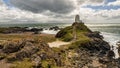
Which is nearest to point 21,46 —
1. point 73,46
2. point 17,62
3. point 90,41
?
point 17,62

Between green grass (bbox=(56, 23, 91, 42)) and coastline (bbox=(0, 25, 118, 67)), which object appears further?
green grass (bbox=(56, 23, 91, 42))

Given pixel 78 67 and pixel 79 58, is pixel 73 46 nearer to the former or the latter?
pixel 79 58

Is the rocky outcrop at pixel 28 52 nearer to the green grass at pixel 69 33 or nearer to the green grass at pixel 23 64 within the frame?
the green grass at pixel 23 64

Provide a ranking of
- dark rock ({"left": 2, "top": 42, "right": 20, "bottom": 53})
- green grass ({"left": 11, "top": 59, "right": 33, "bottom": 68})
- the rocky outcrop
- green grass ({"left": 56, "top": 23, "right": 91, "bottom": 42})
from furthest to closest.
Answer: green grass ({"left": 56, "top": 23, "right": 91, "bottom": 42}) → dark rock ({"left": 2, "top": 42, "right": 20, "bottom": 53}) → the rocky outcrop → green grass ({"left": 11, "top": 59, "right": 33, "bottom": 68})

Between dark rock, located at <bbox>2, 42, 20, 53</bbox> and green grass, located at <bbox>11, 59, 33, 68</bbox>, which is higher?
dark rock, located at <bbox>2, 42, 20, 53</bbox>

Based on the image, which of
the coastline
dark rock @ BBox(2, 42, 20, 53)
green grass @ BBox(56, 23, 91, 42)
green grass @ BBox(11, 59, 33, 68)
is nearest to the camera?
green grass @ BBox(11, 59, 33, 68)

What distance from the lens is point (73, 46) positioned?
62.8 m

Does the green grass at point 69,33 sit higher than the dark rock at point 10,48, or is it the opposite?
the dark rock at point 10,48

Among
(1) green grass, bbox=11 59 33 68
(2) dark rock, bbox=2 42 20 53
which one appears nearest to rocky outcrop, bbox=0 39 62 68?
(2) dark rock, bbox=2 42 20 53

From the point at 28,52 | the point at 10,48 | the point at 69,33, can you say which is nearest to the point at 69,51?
the point at 10,48

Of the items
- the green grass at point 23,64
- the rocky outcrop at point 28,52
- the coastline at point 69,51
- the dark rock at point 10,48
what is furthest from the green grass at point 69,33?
the green grass at point 23,64

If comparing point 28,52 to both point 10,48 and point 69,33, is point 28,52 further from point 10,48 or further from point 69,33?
point 69,33

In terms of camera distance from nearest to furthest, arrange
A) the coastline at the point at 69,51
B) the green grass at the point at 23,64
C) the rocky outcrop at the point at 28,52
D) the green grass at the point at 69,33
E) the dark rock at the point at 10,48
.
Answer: the green grass at the point at 23,64
the rocky outcrop at the point at 28,52
the coastline at the point at 69,51
the dark rock at the point at 10,48
the green grass at the point at 69,33

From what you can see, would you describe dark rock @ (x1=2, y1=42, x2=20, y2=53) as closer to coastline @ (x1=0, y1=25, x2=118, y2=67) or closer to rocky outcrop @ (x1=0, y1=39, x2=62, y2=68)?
rocky outcrop @ (x1=0, y1=39, x2=62, y2=68)
